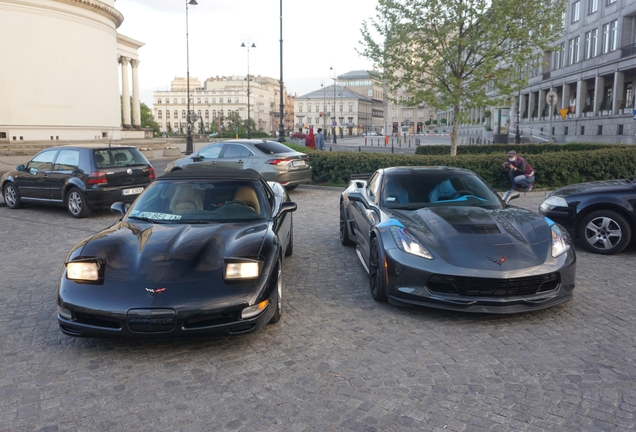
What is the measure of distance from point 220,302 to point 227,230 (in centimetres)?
115

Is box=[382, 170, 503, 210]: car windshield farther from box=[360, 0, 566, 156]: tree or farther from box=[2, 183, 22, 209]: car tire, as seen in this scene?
box=[360, 0, 566, 156]: tree

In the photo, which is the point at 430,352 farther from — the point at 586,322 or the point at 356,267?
the point at 356,267

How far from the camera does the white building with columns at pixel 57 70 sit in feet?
155

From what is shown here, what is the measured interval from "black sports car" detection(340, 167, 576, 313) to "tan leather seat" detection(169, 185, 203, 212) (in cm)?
198

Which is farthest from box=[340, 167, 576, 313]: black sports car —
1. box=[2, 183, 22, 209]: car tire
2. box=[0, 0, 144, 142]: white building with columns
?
box=[0, 0, 144, 142]: white building with columns

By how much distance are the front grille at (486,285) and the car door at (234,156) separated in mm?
10738


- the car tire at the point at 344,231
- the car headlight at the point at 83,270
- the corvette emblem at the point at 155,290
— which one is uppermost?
the car headlight at the point at 83,270

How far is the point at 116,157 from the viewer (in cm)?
1220

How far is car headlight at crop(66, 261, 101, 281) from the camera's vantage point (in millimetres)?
4438

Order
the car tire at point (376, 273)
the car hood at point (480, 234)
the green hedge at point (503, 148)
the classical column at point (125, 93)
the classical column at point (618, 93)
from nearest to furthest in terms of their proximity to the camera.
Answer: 1. the car hood at point (480, 234)
2. the car tire at point (376, 273)
3. the green hedge at point (503, 148)
4. the classical column at point (618, 93)
5. the classical column at point (125, 93)

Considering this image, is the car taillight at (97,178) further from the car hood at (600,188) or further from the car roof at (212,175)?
the car hood at (600,188)

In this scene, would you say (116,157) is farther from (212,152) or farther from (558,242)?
(558,242)

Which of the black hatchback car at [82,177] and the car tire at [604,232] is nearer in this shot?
the car tire at [604,232]

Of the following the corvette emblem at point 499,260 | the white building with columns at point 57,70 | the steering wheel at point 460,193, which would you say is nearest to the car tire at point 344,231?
the steering wheel at point 460,193
